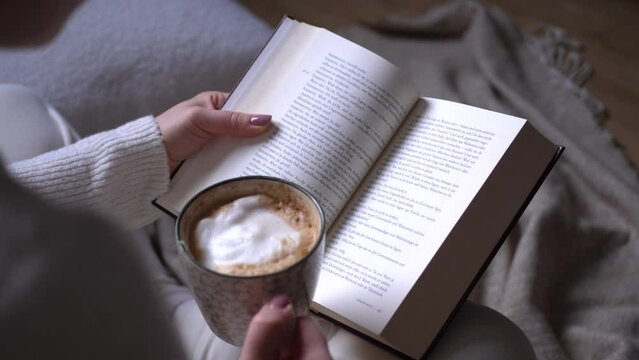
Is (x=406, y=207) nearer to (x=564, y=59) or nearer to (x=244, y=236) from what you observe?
(x=244, y=236)

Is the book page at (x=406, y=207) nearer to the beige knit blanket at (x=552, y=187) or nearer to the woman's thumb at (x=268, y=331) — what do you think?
the woman's thumb at (x=268, y=331)

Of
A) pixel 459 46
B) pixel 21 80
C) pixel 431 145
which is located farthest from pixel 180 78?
pixel 459 46

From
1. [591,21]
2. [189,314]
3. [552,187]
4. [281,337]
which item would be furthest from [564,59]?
[281,337]

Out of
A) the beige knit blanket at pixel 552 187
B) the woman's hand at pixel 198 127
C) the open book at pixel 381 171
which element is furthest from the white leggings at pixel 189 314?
the beige knit blanket at pixel 552 187

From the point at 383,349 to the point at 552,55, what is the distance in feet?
3.45

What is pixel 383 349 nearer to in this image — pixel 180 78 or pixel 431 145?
pixel 431 145

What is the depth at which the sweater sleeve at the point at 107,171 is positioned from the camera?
0.69m

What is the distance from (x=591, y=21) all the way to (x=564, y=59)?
19cm

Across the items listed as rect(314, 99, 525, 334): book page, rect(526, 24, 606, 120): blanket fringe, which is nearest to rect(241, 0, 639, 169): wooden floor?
rect(526, 24, 606, 120): blanket fringe

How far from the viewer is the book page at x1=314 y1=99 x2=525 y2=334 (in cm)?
59

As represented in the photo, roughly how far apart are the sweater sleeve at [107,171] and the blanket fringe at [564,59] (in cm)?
95

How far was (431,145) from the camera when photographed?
68 cm

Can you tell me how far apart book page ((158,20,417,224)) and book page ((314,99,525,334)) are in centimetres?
2

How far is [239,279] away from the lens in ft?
1.52
